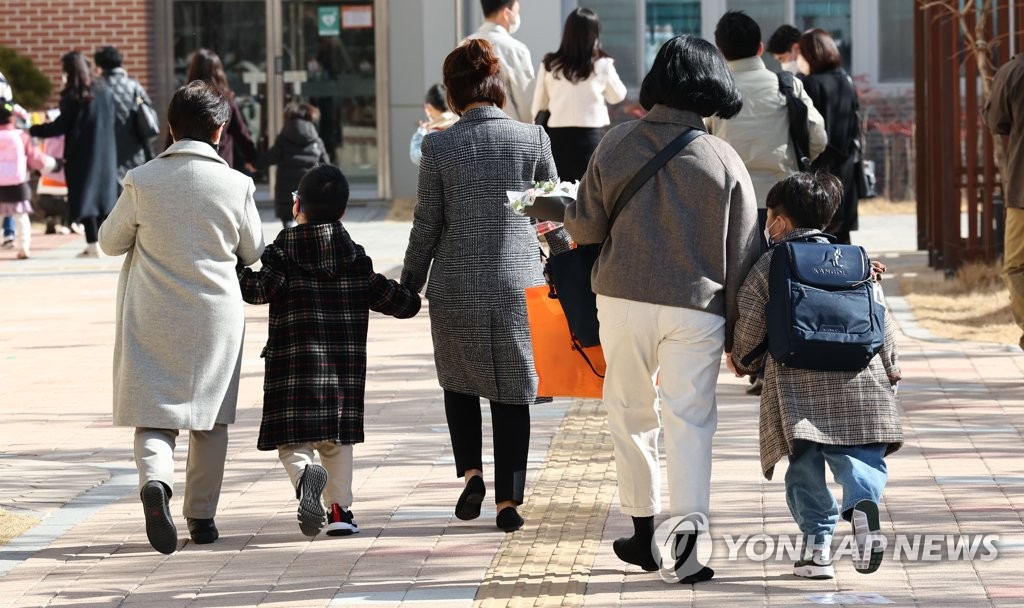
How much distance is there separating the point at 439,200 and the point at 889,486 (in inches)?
80.4

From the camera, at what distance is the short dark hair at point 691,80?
5.01 m

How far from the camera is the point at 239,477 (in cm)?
696

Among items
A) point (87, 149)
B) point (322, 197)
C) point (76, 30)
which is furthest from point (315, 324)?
point (76, 30)

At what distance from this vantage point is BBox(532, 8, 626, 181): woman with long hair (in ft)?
33.2

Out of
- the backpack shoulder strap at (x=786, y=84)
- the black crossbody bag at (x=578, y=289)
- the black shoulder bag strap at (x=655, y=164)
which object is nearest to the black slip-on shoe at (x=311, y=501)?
the black crossbody bag at (x=578, y=289)

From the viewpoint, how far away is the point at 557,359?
5.62 m

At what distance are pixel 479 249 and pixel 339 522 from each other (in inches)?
41.8

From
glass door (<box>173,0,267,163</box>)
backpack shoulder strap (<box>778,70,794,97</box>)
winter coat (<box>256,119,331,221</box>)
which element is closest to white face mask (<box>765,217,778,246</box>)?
backpack shoulder strap (<box>778,70,794,97</box>)

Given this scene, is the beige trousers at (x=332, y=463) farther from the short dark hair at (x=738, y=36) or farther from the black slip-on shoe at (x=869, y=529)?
the short dark hair at (x=738, y=36)

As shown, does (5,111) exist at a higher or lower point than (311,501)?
higher

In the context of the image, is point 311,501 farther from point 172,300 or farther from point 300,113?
point 300,113

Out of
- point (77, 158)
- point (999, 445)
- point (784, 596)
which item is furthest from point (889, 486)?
point (77, 158)

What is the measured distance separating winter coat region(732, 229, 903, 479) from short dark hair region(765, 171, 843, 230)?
21 centimetres

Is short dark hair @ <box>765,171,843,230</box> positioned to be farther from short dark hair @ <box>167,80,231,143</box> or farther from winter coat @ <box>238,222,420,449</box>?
short dark hair @ <box>167,80,231,143</box>
